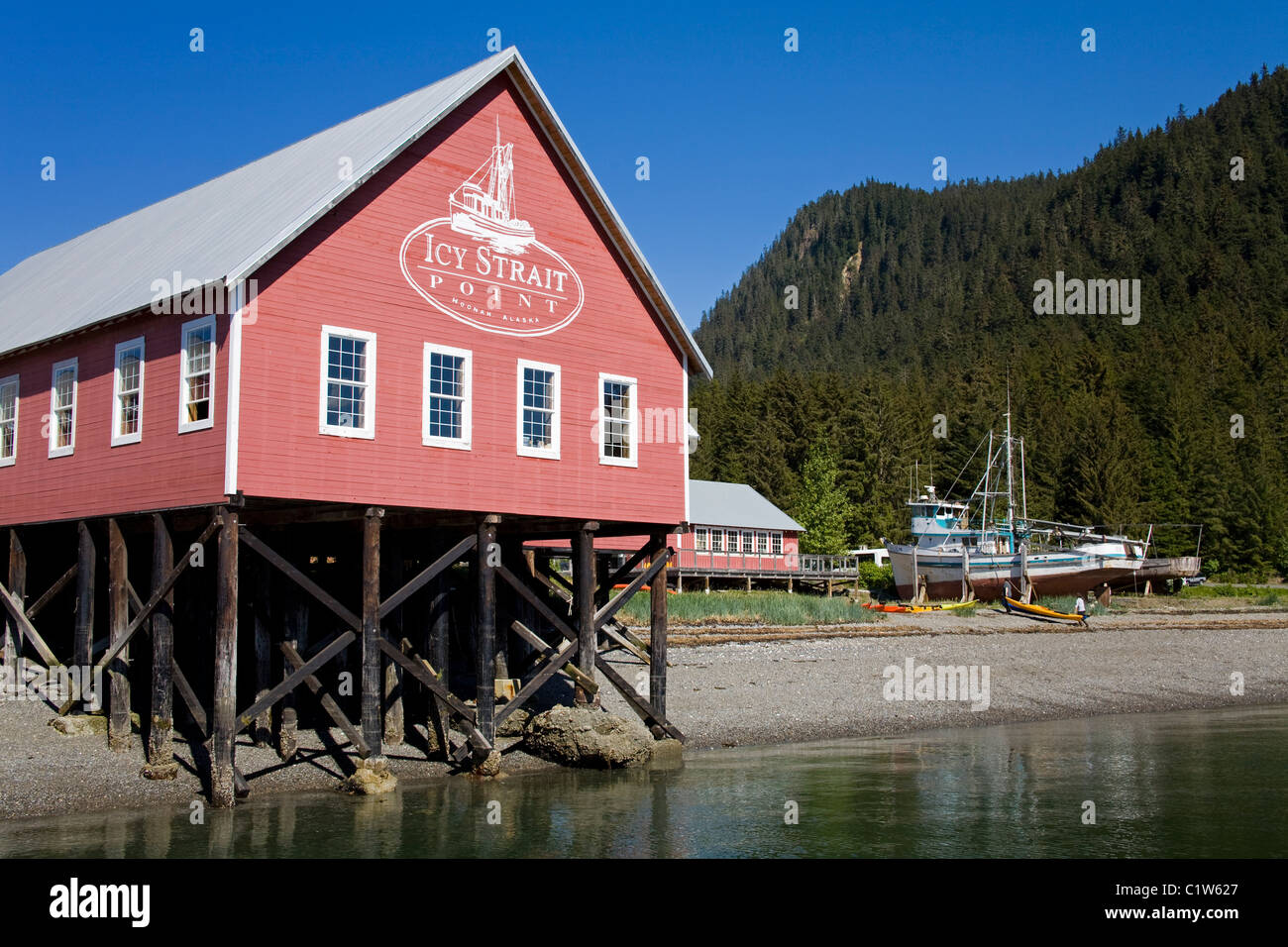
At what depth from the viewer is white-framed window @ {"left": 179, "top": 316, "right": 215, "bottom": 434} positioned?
1862cm

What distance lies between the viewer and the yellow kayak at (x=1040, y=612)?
5444 centimetres

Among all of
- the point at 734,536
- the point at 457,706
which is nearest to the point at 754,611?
the point at 734,536

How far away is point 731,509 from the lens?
71.8m

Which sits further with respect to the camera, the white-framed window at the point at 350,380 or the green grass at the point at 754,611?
the green grass at the point at 754,611

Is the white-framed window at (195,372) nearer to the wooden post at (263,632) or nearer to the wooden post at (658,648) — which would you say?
the wooden post at (263,632)

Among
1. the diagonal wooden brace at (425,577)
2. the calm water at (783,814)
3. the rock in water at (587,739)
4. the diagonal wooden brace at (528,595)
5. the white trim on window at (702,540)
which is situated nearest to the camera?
the calm water at (783,814)

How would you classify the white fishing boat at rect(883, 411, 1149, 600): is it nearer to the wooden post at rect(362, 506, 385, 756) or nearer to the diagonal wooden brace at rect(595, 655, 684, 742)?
the diagonal wooden brace at rect(595, 655, 684, 742)

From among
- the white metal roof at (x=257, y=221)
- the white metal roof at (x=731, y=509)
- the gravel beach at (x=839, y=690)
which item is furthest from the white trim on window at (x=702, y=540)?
the white metal roof at (x=257, y=221)

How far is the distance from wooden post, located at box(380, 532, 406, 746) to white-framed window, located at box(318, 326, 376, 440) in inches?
162

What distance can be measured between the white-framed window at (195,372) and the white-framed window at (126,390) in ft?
5.30

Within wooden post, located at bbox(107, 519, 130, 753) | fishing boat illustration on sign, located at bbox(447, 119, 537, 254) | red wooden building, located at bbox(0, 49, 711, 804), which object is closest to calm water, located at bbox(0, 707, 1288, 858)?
red wooden building, located at bbox(0, 49, 711, 804)
